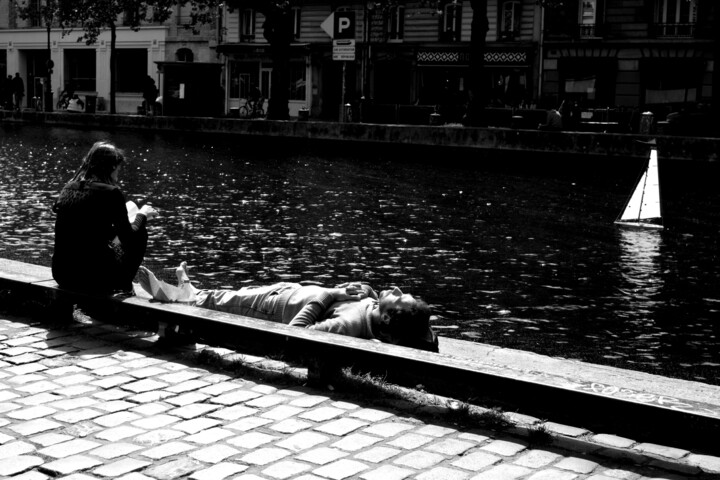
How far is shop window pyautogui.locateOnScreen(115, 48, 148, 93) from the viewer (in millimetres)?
60000

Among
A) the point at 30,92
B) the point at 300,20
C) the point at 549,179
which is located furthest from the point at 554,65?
the point at 30,92

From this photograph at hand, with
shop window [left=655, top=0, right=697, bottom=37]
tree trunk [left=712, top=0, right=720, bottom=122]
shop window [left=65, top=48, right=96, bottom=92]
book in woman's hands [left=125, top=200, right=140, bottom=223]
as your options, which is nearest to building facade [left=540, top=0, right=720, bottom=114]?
shop window [left=655, top=0, right=697, bottom=37]

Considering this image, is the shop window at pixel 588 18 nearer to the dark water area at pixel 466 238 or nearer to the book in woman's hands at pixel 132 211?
the dark water area at pixel 466 238

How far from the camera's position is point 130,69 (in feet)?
198

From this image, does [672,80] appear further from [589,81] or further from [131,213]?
[131,213]

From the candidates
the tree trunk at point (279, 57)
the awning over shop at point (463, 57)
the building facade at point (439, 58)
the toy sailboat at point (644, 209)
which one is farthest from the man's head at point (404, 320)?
the awning over shop at point (463, 57)

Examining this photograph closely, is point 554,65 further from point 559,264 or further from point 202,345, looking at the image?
point 202,345

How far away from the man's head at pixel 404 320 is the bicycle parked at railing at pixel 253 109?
1699 inches

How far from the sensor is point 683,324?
910 centimetres

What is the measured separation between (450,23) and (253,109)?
979cm

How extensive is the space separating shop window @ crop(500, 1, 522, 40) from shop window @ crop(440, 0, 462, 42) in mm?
2089

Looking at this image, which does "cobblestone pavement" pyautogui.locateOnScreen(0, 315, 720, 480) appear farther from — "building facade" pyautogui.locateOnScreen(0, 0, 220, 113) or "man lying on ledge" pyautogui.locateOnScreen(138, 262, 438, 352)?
"building facade" pyautogui.locateOnScreen(0, 0, 220, 113)

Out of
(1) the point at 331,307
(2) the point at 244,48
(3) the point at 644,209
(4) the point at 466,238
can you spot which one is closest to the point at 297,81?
(2) the point at 244,48

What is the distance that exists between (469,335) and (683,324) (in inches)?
78.8
